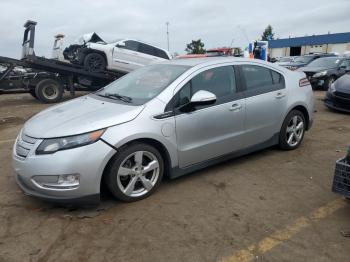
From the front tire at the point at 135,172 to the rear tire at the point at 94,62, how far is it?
9548mm

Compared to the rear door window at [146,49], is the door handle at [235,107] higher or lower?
lower

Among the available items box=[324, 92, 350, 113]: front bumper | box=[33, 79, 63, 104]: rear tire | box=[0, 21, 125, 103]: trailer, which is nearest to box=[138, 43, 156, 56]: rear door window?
box=[0, 21, 125, 103]: trailer

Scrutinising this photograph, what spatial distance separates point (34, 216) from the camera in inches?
137

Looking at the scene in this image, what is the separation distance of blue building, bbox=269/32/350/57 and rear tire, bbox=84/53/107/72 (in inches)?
1871

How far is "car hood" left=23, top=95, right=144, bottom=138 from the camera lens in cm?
338

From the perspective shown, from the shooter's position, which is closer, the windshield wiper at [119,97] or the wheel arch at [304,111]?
the windshield wiper at [119,97]

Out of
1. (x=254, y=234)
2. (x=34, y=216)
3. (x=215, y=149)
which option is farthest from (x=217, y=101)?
(x=34, y=216)

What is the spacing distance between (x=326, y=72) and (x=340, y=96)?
443 centimetres

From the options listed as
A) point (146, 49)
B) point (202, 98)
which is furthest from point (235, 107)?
point (146, 49)

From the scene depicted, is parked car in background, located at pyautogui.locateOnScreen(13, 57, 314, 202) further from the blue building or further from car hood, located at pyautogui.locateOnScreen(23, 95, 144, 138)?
the blue building

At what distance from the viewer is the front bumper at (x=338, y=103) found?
8.44 meters

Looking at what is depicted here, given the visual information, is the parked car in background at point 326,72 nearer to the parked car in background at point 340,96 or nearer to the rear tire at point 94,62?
the parked car in background at point 340,96

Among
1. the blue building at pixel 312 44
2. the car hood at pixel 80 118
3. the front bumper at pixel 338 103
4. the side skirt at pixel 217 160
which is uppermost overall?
the car hood at pixel 80 118

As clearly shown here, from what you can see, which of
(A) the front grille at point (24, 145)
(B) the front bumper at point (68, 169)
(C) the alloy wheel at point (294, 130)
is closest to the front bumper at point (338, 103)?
(C) the alloy wheel at point (294, 130)
